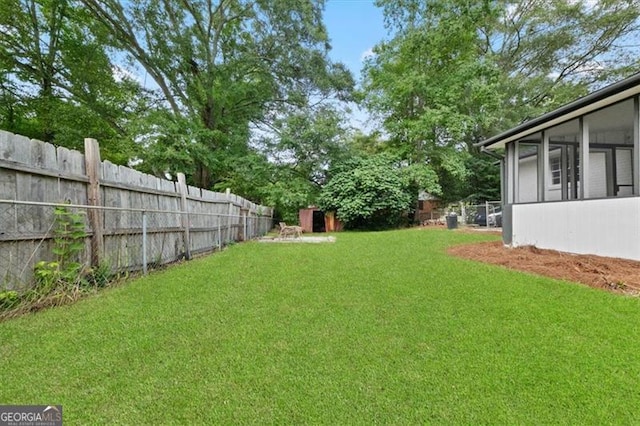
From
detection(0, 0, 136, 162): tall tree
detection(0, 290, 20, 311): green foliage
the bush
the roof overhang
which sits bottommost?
detection(0, 290, 20, 311): green foliage

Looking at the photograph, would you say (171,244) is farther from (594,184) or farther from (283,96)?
(283,96)

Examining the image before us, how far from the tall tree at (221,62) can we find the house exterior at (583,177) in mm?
10988

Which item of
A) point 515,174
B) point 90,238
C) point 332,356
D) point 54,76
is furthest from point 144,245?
point 54,76

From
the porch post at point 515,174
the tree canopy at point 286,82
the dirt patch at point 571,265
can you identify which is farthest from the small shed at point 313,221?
the dirt patch at point 571,265

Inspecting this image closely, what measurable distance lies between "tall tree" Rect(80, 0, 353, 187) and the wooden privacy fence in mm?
8329

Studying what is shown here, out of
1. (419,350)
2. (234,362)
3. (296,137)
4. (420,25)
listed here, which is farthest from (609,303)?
(420,25)

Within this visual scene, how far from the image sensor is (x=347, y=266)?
5.64 meters

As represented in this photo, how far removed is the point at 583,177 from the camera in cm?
596

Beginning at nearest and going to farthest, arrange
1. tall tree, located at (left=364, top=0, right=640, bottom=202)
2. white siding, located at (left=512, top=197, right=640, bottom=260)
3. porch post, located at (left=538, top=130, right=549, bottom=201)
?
white siding, located at (left=512, top=197, right=640, bottom=260) < porch post, located at (left=538, top=130, right=549, bottom=201) < tall tree, located at (left=364, top=0, right=640, bottom=202)

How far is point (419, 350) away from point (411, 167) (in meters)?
15.3

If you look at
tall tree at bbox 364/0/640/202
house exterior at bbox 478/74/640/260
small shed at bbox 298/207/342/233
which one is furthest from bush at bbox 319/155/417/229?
house exterior at bbox 478/74/640/260

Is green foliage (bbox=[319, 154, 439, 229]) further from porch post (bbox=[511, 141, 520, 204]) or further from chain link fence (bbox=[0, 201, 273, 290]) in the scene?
chain link fence (bbox=[0, 201, 273, 290])

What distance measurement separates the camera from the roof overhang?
4.89m

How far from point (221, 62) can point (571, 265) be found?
17021mm
